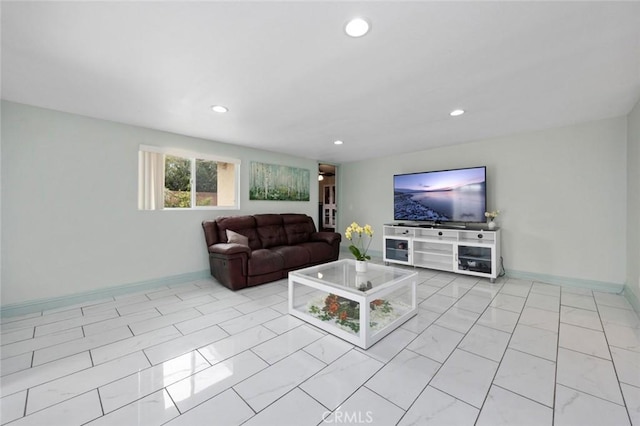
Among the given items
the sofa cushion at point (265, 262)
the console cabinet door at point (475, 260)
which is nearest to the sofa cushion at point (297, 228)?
the sofa cushion at point (265, 262)

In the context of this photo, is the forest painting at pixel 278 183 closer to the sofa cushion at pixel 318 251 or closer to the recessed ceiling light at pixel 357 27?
the sofa cushion at pixel 318 251

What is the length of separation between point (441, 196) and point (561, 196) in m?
1.52

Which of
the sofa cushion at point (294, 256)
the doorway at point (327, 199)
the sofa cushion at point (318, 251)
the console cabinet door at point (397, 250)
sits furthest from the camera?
the doorway at point (327, 199)

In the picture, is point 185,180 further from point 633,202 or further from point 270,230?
point 633,202

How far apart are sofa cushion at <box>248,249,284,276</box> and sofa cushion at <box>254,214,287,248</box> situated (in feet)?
1.87

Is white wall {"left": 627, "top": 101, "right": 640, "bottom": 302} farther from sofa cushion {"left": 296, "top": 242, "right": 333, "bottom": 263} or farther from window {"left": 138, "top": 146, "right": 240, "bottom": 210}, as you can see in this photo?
window {"left": 138, "top": 146, "right": 240, "bottom": 210}

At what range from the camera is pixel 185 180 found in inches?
152

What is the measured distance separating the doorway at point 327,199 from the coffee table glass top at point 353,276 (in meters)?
4.85

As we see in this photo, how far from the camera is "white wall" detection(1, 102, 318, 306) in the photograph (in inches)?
102

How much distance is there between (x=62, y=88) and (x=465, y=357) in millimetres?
4083

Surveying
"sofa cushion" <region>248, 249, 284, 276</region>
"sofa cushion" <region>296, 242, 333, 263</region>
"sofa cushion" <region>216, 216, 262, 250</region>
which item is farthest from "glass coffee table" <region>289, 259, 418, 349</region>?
"sofa cushion" <region>216, 216, 262, 250</region>

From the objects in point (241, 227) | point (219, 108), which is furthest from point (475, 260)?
point (219, 108)

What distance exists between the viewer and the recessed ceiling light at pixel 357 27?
4.84 feet

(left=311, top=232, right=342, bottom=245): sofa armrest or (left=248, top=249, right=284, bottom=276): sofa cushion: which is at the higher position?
(left=311, top=232, right=342, bottom=245): sofa armrest
